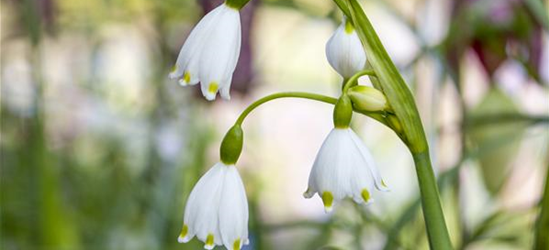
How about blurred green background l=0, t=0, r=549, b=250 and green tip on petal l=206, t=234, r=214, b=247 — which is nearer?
green tip on petal l=206, t=234, r=214, b=247

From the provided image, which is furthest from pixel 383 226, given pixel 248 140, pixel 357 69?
pixel 248 140

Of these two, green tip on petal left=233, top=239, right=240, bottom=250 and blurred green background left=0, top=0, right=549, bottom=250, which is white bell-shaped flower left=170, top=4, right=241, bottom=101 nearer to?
green tip on petal left=233, top=239, right=240, bottom=250

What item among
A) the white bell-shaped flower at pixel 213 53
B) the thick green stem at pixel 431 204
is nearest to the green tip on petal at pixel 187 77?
the white bell-shaped flower at pixel 213 53

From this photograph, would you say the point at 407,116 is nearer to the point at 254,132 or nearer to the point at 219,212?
the point at 219,212

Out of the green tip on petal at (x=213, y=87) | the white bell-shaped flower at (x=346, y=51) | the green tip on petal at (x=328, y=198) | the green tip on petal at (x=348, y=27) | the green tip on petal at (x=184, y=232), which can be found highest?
the green tip on petal at (x=348, y=27)

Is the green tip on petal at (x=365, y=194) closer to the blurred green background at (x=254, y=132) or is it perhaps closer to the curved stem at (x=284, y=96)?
the curved stem at (x=284, y=96)

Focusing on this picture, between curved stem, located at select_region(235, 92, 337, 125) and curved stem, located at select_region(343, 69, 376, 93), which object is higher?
curved stem, located at select_region(343, 69, 376, 93)

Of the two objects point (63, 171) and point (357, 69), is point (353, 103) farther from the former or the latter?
point (63, 171)

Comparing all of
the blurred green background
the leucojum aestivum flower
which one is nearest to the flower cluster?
the leucojum aestivum flower
